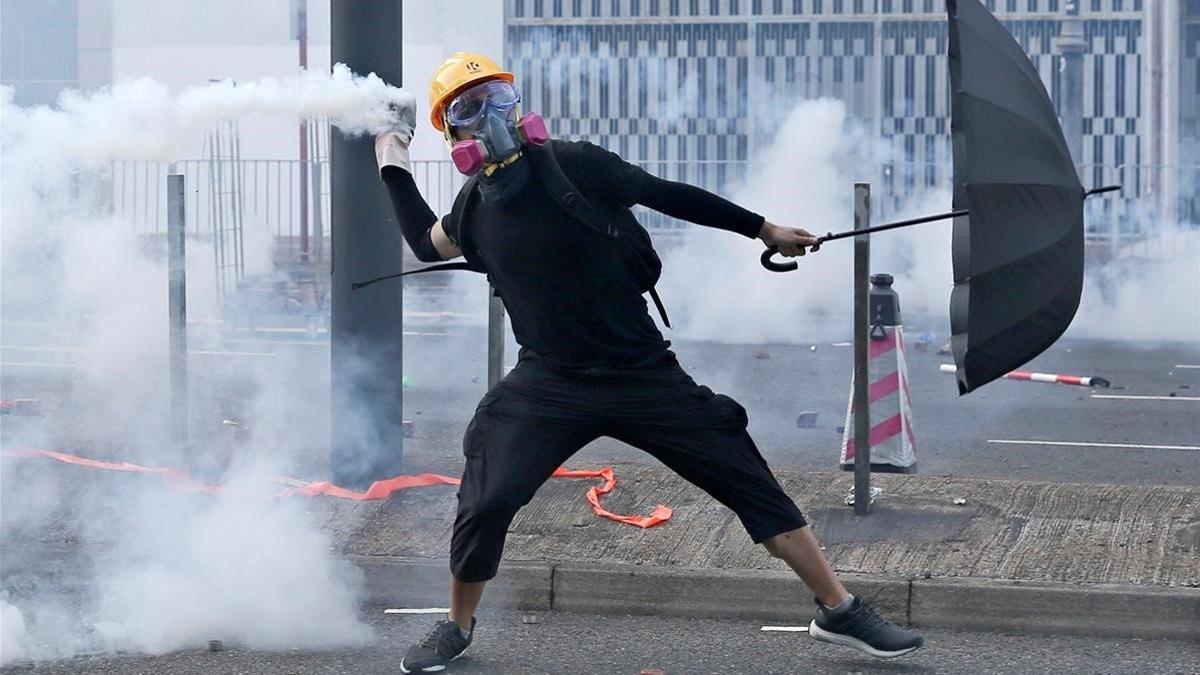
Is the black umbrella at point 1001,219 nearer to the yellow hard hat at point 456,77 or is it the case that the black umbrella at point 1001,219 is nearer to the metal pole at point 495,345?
the yellow hard hat at point 456,77

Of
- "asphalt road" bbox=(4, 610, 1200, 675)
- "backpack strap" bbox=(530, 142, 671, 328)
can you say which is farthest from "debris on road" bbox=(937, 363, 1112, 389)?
"backpack strap" bbox=(530, 142, 671, 328)

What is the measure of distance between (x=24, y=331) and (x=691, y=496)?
730cm

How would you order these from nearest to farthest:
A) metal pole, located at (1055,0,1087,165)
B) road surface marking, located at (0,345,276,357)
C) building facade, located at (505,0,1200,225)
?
road surface marking, located at (0,345,276,357) < building facade, located at (505,0,1200,225) < metal pole, located at (1055,0,1087,165)

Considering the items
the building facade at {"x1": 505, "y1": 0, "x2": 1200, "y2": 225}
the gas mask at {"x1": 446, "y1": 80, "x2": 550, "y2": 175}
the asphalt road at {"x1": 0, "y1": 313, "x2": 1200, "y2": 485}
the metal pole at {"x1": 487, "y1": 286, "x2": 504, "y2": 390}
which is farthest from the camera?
the building facade at {"x1": 505, "y1": 0, "x2": 1200, "y2": 225}

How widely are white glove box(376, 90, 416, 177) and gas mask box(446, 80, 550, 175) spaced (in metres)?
0.37

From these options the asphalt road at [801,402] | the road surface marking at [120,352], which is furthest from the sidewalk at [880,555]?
the road surface marking at [120,352]

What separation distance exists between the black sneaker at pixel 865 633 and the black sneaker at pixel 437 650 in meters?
1.01

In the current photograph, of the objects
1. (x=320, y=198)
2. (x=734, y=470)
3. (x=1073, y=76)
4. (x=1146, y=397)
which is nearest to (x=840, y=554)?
(x=734, y=470)

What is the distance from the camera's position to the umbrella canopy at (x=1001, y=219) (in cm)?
448

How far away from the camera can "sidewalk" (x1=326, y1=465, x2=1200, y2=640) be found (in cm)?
527

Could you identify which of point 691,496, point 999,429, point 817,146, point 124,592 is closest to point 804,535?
point 691,496

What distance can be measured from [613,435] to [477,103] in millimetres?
949

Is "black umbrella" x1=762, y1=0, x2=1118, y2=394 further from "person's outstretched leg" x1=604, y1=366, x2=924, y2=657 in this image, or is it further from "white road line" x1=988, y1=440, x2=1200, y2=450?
"white road line" x1=988, y1=440, x2=1200, y2=450

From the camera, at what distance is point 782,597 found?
17.9ft
